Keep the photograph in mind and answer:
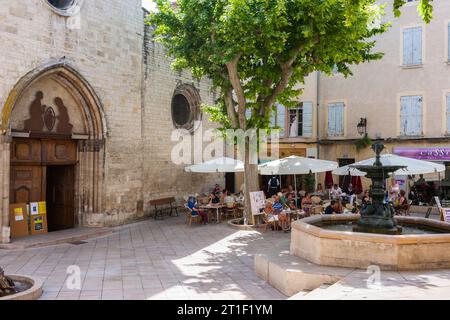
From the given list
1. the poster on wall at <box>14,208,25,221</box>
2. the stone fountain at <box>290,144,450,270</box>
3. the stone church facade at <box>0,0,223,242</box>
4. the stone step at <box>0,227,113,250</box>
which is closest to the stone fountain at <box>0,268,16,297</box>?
the stone step at <box>0,227,113,250</box>

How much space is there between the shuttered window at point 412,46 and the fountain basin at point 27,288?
17792 millimetres

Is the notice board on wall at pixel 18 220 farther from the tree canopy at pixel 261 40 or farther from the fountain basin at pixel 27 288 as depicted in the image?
the tree canopy at pixel 261 40

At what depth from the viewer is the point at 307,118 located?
22.0 meters

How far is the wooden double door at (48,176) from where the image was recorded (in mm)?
12562

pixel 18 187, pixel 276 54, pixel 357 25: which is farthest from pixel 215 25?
pixel 18 187

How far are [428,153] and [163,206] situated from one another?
11312 millimetres

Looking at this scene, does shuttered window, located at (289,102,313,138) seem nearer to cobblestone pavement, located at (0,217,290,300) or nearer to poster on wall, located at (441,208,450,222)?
cobblestone pavement, located at (0,217,290,300)

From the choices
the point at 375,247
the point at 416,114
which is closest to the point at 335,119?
the point at 416,114

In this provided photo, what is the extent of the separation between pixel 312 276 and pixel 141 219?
10218mm

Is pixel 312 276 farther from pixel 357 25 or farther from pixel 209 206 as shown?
pixel 209 206

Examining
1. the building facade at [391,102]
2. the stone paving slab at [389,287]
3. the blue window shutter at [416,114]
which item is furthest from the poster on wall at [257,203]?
the blue window shutter at [416,114]

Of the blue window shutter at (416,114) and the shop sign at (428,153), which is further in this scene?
the blue window shutter at (416,114)

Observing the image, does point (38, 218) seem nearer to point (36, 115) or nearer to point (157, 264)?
point (36, 115)
